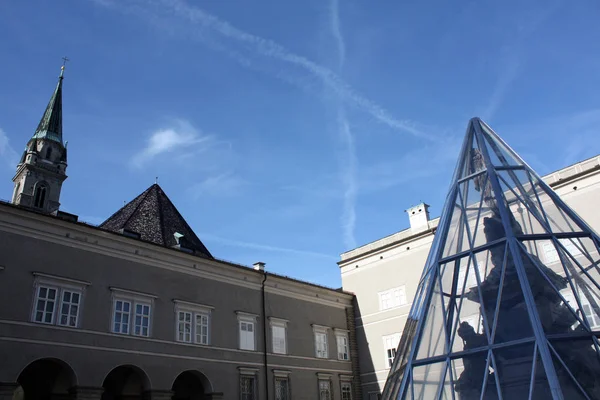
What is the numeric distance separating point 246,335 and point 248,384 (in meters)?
2.09

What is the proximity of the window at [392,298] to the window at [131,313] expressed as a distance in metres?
13.1

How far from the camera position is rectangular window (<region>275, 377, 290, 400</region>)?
2317 centimetres

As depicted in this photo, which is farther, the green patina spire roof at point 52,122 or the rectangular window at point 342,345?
the green patina spire roof at point 52,122

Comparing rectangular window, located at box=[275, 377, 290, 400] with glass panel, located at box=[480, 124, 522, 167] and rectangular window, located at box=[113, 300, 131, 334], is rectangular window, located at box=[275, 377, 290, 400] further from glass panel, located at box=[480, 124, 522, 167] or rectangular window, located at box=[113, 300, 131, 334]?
glass panel, located at box=[480, 124, 522, 167]

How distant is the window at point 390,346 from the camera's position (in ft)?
86.8

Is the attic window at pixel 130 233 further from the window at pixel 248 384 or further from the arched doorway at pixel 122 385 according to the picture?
the window at pixel 248 384

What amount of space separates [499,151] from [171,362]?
14.3 m

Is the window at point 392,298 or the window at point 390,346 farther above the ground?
the window at point 392,298

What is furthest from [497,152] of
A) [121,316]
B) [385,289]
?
[385,289]

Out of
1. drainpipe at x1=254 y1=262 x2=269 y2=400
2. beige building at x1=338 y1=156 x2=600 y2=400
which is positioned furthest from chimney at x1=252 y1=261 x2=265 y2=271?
beige building at x1=338 y1=156 x2=600 y2=400

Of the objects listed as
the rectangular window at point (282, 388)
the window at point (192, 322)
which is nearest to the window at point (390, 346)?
the rectangular window at point (282, 388)

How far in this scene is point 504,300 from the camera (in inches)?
378

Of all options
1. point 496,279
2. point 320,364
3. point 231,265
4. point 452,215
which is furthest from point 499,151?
point 320,364

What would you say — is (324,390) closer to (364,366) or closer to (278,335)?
(364,366)
